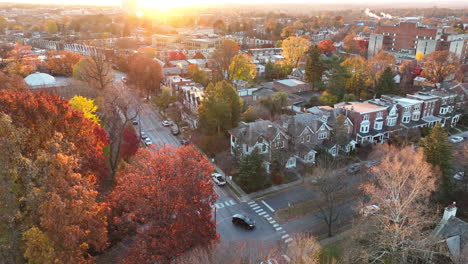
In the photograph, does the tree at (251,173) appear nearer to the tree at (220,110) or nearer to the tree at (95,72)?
the tree at (220,110)

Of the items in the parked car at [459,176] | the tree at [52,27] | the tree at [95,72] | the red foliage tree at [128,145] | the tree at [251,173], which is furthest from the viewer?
the tree at [52,27]

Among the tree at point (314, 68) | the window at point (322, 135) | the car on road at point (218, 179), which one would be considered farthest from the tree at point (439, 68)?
the car on road at point (218, 179)

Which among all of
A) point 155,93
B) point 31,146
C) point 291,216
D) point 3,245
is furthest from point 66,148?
point 155,93

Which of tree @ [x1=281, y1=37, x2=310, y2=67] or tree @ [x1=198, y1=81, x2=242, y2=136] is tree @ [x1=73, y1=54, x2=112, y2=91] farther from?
tree @ [x1=281, y1=37, x2=310, y2=67]

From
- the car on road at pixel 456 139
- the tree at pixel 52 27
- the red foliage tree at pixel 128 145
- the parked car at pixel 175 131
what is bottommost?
the car on road at pixel 456 139

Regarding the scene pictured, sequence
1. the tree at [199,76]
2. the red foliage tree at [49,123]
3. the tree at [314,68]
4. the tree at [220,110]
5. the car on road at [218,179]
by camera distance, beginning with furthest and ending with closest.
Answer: the tree at [199,76]
the tree at [314,68]
the tree at [220,110]
the car on road at [218,179]
the red foliage tree at [49,123]

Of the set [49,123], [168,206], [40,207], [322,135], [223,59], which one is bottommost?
[322,135]

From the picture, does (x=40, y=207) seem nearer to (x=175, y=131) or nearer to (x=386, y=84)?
(x=175, y=131)

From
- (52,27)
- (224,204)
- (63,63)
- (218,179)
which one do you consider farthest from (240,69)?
(52,27)
